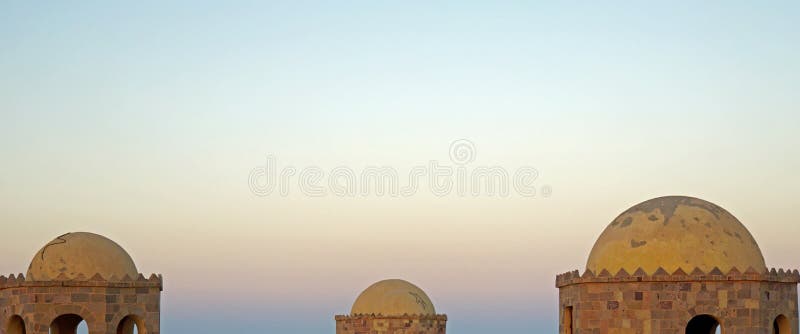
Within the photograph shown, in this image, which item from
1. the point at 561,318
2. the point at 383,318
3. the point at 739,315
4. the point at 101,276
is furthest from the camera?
the point at 383,318

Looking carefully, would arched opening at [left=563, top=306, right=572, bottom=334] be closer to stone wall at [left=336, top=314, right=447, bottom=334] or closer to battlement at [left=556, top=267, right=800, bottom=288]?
battlement at [left=556, top=267, right=800, bottom=288]

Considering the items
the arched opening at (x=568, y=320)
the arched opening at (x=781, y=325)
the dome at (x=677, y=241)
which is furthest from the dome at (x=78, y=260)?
the arched opening at (x=781, y=325)

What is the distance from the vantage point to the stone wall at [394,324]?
46.6 m

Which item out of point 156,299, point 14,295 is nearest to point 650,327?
point 156,299

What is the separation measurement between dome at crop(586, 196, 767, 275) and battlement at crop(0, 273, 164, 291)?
10.8 m

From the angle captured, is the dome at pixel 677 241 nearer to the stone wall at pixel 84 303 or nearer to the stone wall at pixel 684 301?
the stone wall at pixel 684 301

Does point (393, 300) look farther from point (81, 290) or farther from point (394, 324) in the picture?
point (81, 290)

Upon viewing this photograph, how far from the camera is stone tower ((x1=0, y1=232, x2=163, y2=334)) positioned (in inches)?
1205

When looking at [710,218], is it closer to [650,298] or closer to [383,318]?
[650,298]

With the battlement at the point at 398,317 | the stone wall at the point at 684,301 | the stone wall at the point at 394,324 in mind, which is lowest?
the stone wall at the point at 394,324

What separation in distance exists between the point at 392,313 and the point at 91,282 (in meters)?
17.8

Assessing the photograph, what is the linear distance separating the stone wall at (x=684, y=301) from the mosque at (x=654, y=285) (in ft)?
0.07

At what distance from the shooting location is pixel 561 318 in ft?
94.4

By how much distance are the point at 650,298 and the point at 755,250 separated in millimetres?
2748
